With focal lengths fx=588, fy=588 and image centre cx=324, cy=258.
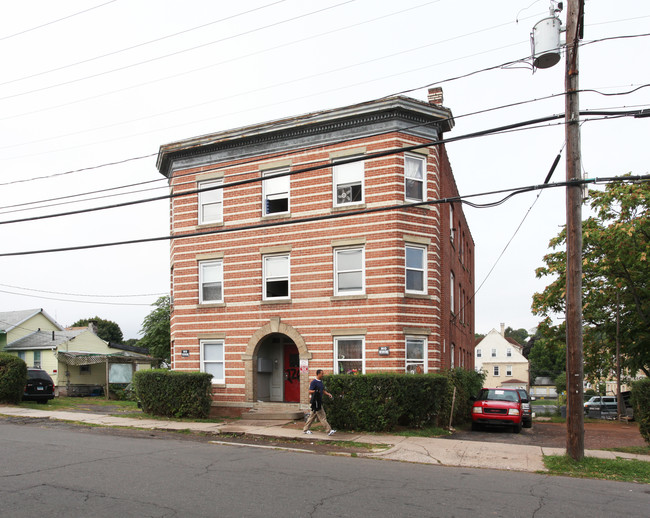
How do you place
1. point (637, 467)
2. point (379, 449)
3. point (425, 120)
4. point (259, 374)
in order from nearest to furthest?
point (637, 467), point (379, 449), point (425, 120), point (259, 374)

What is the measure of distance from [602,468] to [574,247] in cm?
439

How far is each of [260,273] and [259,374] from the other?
3713 millimetres

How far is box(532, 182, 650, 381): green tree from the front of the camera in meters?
25.1

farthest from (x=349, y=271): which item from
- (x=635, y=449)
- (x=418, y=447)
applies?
(x=635, y=449)

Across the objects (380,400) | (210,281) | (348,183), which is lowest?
(380,400)

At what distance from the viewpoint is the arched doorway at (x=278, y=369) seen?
21.7 m

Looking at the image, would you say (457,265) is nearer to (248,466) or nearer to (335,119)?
(335,119)

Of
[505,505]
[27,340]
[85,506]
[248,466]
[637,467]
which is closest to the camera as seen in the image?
[85,506]

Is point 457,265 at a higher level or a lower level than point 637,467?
higher

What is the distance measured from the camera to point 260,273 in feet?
69.3

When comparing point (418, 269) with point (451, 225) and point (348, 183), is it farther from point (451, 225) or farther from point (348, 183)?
point (451, 225)

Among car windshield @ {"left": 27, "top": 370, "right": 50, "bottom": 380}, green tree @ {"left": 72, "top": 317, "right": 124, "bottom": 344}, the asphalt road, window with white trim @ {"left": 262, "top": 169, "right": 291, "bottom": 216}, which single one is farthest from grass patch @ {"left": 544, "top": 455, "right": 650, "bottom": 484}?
green tree @ {"left": 72, "top": 317, "right": 124, "bottom": 344}

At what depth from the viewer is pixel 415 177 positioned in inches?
787

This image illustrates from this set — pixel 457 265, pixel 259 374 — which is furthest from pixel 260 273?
pixel 457 265
